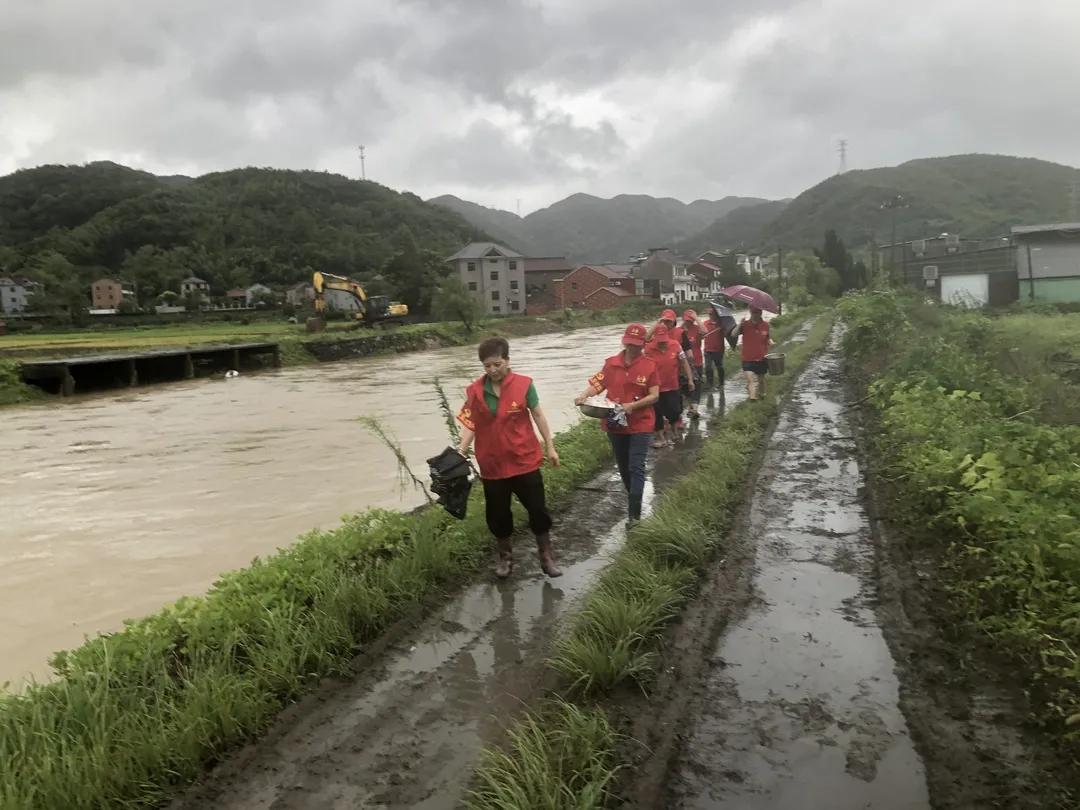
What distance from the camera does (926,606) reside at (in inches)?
182

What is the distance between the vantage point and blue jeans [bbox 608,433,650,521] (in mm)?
6215

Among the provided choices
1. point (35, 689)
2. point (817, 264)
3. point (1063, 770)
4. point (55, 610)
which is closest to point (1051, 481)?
point (1063, 770)

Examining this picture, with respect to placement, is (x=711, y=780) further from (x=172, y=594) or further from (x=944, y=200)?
(x=944, y=200)

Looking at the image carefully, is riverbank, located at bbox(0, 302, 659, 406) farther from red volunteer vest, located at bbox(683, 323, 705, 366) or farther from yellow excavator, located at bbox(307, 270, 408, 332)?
red volunteer vest, located at bbox(683, 323, 705, 366)

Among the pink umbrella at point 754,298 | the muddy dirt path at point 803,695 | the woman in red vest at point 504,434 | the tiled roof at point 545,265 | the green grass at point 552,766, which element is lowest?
the muddy dirt path at point 803,695

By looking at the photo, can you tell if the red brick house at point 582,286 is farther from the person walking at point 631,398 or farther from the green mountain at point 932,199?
the person walking at point 631,398

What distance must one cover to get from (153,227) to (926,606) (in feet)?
312

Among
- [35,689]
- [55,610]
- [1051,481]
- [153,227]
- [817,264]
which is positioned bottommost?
[55,610]

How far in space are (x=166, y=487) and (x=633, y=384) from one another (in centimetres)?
763

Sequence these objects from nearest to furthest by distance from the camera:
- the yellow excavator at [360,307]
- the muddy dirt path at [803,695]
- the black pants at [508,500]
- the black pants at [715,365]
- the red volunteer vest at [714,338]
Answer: the muddy dirt path at [803,695] → the black pants at [508,500] → the red volunteer vest at [714,338] → the black pants at [715,365] → the yellow excavator at [360,307]

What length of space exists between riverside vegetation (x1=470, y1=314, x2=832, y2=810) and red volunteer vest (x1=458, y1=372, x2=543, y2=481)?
0.98 metres

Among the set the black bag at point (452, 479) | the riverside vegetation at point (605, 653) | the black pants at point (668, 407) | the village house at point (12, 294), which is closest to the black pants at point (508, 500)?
the black bag at point (452, 479)

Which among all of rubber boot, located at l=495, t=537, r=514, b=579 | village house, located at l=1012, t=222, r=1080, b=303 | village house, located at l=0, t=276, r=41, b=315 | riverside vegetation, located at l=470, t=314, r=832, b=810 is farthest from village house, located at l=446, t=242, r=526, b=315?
rubber boot, located at l=495, t=537, r=514, b=579

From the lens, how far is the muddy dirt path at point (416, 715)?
10.3ft
